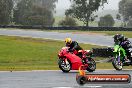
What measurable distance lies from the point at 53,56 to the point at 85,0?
68.2 meters

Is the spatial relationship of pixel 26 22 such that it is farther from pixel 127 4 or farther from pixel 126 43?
pixel 126 43

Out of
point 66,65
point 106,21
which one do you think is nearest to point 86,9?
point 106,21

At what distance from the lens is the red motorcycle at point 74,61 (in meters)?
19.3

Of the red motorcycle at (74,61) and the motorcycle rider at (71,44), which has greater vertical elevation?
the motorcycle rider at (71,44)

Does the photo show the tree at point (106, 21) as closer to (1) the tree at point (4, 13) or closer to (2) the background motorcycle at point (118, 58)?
(1) the tree at point (4, 13)

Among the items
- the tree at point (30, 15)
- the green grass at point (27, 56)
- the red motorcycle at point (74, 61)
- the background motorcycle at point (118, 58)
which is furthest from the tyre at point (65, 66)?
the tree at point (30, 15)

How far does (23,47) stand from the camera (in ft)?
109

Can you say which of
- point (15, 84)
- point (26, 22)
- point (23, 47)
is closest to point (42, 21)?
point (26, 22)

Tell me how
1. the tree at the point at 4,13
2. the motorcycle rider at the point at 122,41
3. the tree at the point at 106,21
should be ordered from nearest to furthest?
the motorcycle rider at the point at 122,41
the tree at the point at 4,13
the tree at the point at 106,21

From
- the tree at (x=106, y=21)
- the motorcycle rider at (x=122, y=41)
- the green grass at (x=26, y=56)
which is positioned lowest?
the tree at (x=106, y=21)

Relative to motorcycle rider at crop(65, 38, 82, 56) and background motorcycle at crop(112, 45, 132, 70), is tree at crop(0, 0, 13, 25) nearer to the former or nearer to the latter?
background motorcycle at crop(112, 45, 132, 70)

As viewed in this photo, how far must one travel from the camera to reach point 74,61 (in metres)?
19.4

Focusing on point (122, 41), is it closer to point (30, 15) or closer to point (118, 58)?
point (118, 58)

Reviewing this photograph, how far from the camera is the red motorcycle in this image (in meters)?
19.3
